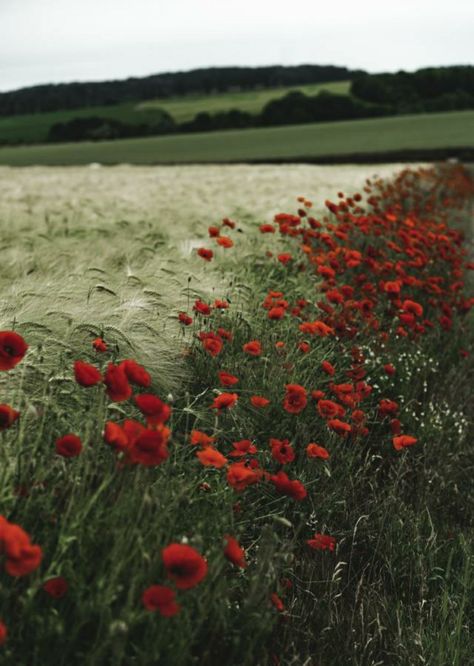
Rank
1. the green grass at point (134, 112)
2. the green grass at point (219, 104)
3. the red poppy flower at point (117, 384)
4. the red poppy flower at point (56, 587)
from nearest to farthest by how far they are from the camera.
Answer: the red poppy flower at point (56, 587) → the red poppy flower at point (117, 384) → the green grass at point (134, 112) → the green grass at point (219, 104)

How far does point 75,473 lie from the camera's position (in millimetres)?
1509

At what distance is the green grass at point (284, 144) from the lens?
3366 cm

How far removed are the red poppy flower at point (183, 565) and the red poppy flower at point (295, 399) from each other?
2.58 ft

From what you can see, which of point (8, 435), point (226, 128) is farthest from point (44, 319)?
point (226, 128)

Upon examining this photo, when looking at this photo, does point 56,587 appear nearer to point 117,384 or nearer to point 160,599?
point 160,599

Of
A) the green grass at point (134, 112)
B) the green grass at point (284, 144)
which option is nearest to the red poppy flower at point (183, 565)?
the green grass at point (284, 144)

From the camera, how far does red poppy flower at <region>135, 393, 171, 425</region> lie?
131 cm

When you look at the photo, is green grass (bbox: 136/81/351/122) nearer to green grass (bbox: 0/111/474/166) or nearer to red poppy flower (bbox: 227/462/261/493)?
green grass (bbox: 0/111/474/166)

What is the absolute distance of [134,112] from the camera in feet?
220

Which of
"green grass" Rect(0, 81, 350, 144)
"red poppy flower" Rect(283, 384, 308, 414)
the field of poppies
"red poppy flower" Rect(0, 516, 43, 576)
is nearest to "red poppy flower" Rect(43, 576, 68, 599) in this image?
the field of poppies

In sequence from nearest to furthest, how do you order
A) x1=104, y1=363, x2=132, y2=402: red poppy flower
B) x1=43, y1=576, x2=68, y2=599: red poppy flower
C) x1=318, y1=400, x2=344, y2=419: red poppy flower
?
x1=43, y1=576, x2=68, y2=599: red poppy flower, x1=104, y1=363, x2=132, y2=402: red poppy flower, x1=318, y1=400, x2=344, y2=419: red poppy flower

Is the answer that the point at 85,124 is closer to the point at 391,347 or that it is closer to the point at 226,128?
the point at 226,128

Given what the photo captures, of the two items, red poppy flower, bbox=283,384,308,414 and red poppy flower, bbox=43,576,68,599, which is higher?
red poppy flower, bbox=283,384,308,414

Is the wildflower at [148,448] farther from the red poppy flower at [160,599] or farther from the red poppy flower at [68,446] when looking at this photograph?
the red poppy flower at [160,599]
